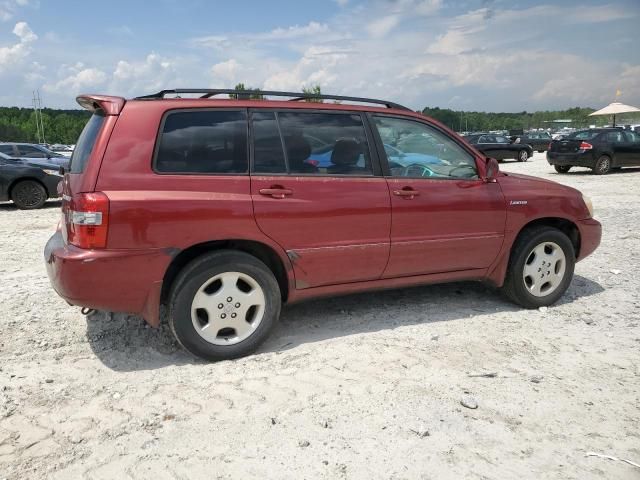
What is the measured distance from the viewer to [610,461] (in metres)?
2.51

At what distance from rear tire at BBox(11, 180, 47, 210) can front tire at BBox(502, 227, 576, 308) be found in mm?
10370

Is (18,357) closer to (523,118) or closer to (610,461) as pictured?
(610,461)

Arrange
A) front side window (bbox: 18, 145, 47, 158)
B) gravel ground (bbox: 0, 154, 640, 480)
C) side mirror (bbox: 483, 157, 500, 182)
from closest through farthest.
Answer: gravel ground (bbox: 0, 154, 640, 480) → side mirror (bbox: 483, 157, 500, 182) → front side window (bbox: 18, 145, 47, 158)

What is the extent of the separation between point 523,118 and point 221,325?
15814cm

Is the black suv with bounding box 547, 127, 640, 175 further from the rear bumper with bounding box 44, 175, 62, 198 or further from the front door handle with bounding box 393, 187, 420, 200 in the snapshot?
the front door handle with bounding box 393, 187, 420, 200

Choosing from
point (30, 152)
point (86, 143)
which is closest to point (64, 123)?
point (30, 152)

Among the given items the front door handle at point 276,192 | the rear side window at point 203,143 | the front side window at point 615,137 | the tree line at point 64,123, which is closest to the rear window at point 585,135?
the front side window at point 615,137

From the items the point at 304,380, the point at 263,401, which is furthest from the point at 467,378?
the point at 263,401

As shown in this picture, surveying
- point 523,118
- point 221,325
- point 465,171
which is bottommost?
point 221,325

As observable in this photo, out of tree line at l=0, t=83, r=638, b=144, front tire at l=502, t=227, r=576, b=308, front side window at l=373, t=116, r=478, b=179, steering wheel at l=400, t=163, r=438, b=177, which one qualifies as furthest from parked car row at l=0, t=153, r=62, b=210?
tree line at l=0, t=83, r=638, b=144

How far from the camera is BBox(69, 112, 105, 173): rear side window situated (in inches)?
132

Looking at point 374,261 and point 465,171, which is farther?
point 465,171

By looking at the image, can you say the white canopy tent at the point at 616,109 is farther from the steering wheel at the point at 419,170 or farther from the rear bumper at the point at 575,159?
the steering wheel at the point at 419,170

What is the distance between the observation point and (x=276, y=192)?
140 inches
